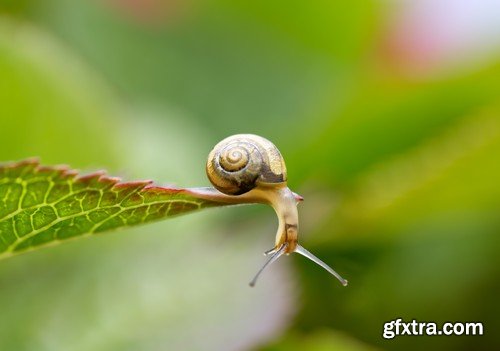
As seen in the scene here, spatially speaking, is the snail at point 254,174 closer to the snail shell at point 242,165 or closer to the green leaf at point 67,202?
the snail shell at point 242,165

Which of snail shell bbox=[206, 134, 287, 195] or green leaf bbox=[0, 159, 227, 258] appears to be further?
snail shell bbox=[206, 134, 287, 195]

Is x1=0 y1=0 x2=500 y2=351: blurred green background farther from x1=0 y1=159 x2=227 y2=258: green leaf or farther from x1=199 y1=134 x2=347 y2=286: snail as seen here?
x1=0 y1=159 x2=227 y2=258: green leaf

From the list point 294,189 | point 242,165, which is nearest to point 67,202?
point 242,165

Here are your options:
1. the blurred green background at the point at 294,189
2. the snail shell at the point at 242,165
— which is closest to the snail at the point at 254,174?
the snail shell at the point at 242,165

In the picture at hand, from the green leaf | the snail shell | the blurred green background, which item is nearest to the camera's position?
the green leaf

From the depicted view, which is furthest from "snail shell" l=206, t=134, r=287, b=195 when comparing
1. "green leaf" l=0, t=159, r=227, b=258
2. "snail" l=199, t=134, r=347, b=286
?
"green leaf" l=0, t=159, r=227, b=258
